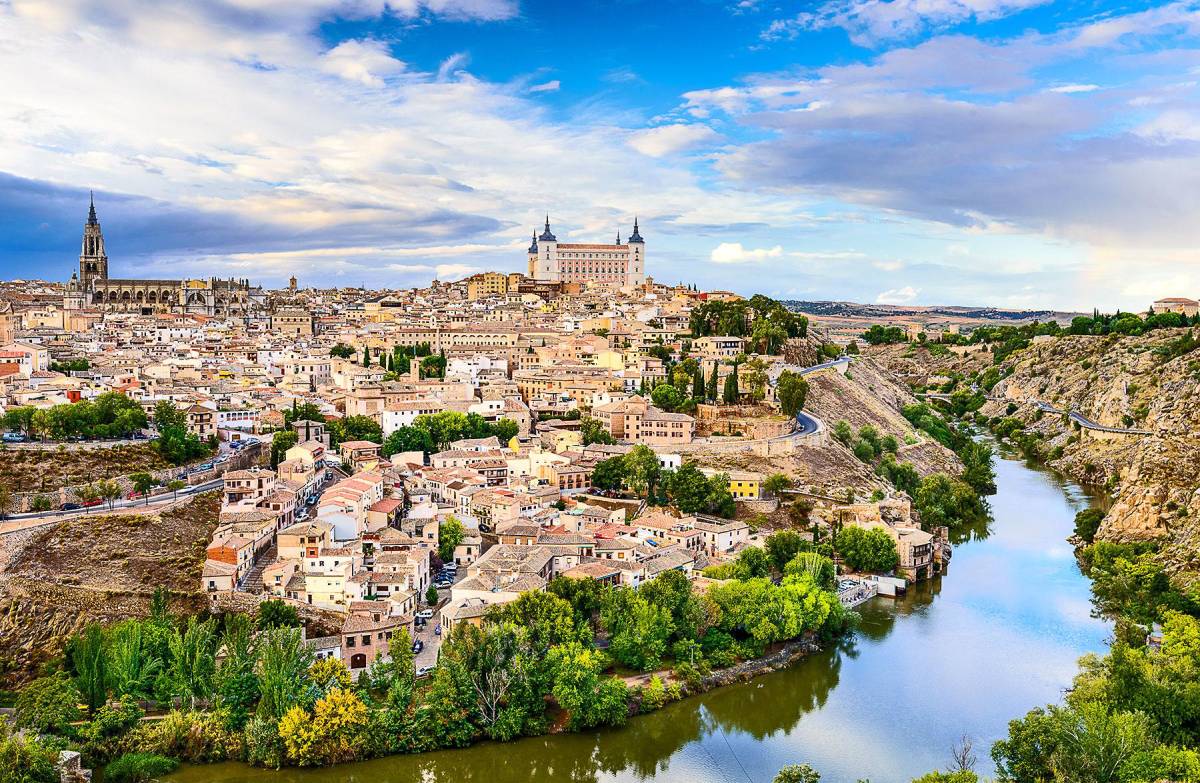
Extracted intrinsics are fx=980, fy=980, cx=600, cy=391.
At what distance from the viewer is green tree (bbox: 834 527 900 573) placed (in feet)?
64.7

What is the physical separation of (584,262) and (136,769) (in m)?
48.6

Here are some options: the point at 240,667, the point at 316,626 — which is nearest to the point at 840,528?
the point at 316,626

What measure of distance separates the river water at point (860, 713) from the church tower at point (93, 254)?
48431mm

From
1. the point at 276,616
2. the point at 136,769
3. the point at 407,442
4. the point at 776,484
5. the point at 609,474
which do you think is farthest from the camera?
the point at 407,442

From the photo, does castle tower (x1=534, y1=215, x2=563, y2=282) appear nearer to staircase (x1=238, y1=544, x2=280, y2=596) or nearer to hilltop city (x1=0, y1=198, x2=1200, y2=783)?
hilltop city (x1=0, y1=198, x2=1200, y2=783)

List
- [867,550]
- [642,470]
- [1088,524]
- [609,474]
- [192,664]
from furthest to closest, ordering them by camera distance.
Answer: [1088,524], [609,474], [642,470], [867,550], [192,664]

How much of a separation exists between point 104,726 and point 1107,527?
20062 millimetres

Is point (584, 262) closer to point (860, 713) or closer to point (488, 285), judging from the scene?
point (488, 285)

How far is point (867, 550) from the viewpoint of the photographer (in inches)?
779

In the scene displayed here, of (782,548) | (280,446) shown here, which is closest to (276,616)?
(280,446)

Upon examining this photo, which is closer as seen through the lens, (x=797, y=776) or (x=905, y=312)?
(x=797, y=776)

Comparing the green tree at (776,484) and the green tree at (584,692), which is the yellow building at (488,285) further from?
the green tree at (584,692)

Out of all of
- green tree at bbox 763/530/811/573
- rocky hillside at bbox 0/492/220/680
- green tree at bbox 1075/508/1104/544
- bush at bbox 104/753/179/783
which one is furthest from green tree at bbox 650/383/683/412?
bush at bbox 104/753/179/783

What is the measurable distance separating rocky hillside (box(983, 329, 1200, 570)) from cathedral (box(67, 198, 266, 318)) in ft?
124
